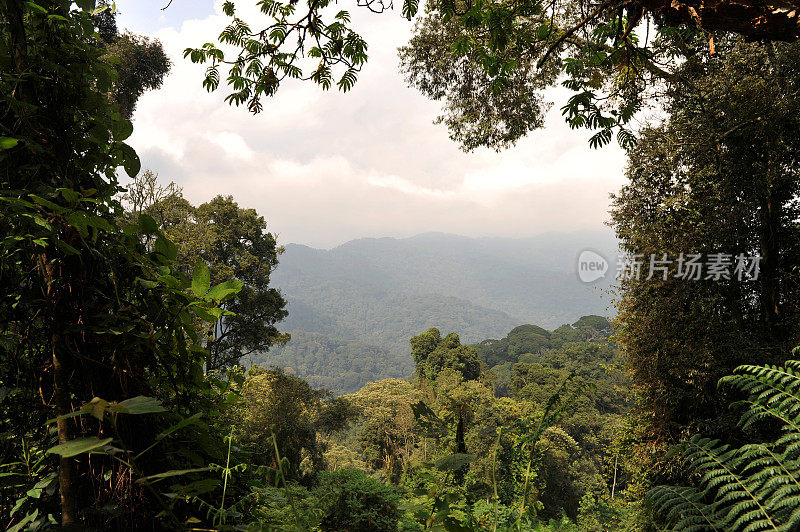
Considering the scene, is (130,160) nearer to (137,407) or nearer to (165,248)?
(165,248)

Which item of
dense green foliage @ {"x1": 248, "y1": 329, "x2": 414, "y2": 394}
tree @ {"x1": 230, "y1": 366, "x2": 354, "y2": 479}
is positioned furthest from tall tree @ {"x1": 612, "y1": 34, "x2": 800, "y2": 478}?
dense green foliage @ {"x1": 248, "y1": 329, "x2": 414, "y2": 394}

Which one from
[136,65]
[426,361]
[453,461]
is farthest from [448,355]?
[453,461]

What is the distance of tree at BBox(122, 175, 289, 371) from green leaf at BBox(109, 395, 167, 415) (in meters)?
12.6

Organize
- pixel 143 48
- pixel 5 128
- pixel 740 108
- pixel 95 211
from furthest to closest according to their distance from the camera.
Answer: pixel 143 48 < pixel 740 108 < pixel 95 211 < pixel 5 128

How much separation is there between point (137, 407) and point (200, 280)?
0.86 ft

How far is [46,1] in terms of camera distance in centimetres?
62

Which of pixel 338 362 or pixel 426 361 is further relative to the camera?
pixel 338 362

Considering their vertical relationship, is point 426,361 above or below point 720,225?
below

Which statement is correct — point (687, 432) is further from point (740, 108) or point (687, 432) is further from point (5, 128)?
point (5, 128)

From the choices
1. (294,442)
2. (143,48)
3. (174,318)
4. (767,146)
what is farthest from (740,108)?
(143,48)

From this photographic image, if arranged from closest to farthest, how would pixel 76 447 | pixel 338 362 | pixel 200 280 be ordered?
pixel 76 447 < pixel 200 280 < pixel 338 362

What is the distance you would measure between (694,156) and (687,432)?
12.8 feet

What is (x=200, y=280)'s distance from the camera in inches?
26.6

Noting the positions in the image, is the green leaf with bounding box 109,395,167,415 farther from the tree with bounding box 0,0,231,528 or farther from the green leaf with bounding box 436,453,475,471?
the green leaf with bounding box 436,453,475,471
